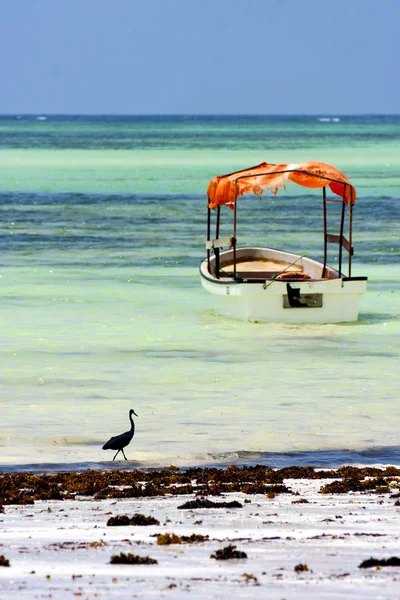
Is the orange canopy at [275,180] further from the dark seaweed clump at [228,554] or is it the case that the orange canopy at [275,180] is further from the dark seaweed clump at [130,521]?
the dark seaweed clump at [228,554]

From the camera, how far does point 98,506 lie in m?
8.96

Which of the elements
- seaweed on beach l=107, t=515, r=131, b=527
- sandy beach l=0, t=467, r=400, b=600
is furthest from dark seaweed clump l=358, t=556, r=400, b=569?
seaweed on beach l=107, t=515, r=131, b=527

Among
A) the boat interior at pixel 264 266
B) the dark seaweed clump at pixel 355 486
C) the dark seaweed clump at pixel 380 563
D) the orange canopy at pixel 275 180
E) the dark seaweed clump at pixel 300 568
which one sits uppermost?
the orange canopy at pixel 275 180

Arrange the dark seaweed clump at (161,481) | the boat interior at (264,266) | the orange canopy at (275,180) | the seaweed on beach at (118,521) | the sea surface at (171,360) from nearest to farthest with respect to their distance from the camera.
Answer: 1. the seaweed on beach at (118,521)
2. the dark seaweed clump at (161,481)
3. the sea surface at (171,360)
4. the orange canopy at (275,180)
5. the boat interior at (264,266)

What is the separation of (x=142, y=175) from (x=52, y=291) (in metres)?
49.8

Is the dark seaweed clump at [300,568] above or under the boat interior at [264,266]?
above

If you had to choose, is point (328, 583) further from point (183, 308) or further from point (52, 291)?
point (52, 291)

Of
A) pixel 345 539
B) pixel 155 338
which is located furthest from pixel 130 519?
pixel 155 338

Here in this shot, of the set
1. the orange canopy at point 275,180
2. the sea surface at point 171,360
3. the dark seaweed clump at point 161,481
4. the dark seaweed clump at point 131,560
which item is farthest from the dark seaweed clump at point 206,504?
the orange canopy at point 275,180

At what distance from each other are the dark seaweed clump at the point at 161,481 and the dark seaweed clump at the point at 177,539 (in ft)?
5.77

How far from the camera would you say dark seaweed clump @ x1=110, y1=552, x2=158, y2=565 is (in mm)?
6957

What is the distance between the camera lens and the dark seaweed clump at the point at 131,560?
22.8 ft

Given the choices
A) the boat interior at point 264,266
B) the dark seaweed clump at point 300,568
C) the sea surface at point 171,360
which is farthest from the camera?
the boat interior at point 264,266

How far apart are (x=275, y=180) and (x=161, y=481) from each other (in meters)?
12.6
